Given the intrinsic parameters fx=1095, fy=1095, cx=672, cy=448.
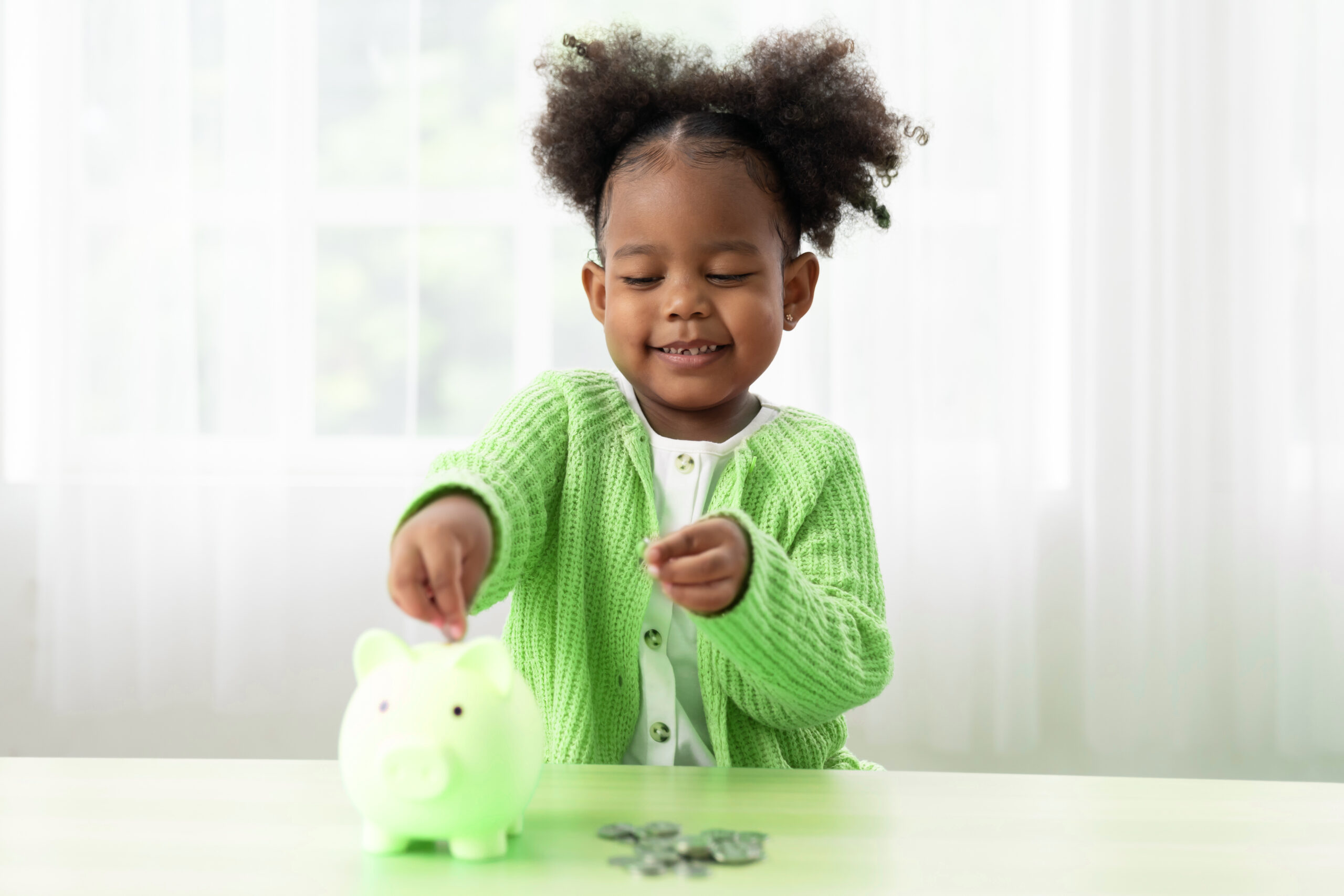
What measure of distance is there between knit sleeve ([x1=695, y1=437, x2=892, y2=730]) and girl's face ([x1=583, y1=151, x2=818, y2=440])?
0.14 metres

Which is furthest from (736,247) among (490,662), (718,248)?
(490,662)

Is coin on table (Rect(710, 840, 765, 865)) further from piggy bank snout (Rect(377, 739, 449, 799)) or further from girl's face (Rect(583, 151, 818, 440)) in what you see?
girl's face (Rect(583, 151, 818, 440))

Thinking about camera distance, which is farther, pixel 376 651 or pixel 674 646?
pixel 674 646

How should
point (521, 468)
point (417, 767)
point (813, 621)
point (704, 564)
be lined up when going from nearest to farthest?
1. point (417, 767)
2. point (704, 564)
3. point (813, 621)
4. point (521, 468)

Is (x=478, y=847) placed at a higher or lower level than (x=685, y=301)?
lower

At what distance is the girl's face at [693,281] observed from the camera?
2.88 feet

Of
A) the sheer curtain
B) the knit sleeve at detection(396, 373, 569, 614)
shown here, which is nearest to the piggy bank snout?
the knit sleeve at detection(396, 373, 569, 614)

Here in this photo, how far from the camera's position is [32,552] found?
187 centimetres

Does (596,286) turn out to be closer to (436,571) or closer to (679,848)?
(436,571)

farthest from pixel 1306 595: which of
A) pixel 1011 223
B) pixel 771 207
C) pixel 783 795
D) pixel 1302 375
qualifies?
pixel 783 795

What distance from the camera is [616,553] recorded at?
0.89 m

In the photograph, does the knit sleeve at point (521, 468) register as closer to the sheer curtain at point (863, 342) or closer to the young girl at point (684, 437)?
the young girl at point (684, 437)

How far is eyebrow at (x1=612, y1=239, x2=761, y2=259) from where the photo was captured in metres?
0.88

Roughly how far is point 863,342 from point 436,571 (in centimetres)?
140
